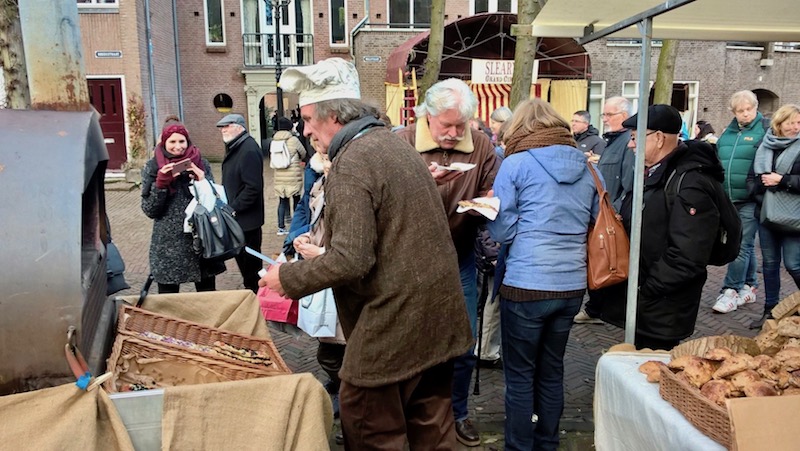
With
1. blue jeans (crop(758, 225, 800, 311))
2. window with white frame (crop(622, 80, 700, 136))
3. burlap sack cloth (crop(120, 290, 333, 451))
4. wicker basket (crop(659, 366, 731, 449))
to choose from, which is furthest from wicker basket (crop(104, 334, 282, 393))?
window with white frame (crop(622, 80, 700, 136))

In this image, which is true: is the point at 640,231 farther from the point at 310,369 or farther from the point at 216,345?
the point at 310,369

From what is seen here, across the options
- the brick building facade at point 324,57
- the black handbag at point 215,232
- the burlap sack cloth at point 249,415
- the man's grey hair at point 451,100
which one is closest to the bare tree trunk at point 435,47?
the black handbag at point 215,232

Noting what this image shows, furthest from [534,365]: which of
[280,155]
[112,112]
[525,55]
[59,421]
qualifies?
[112,112]

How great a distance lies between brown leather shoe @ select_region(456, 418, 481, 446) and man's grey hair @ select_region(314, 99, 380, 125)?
2.02 metres

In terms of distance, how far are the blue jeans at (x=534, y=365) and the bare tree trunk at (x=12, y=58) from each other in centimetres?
344

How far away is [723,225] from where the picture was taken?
2939 millimetres

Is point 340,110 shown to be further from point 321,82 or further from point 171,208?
point 171,208

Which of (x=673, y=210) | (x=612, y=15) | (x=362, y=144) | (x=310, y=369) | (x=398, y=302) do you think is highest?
(x=612, y=15)

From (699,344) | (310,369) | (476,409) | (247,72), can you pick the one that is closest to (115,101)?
(247,72)

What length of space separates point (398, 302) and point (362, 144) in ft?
1.86

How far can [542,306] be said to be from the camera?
2822 mm

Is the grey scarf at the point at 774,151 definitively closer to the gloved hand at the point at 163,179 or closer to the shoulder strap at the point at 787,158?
the shoulder strap at the point at 787,158

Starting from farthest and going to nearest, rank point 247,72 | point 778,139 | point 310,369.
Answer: point 247,72
point 778,139
point 310,369

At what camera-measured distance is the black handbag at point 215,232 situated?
414cm
